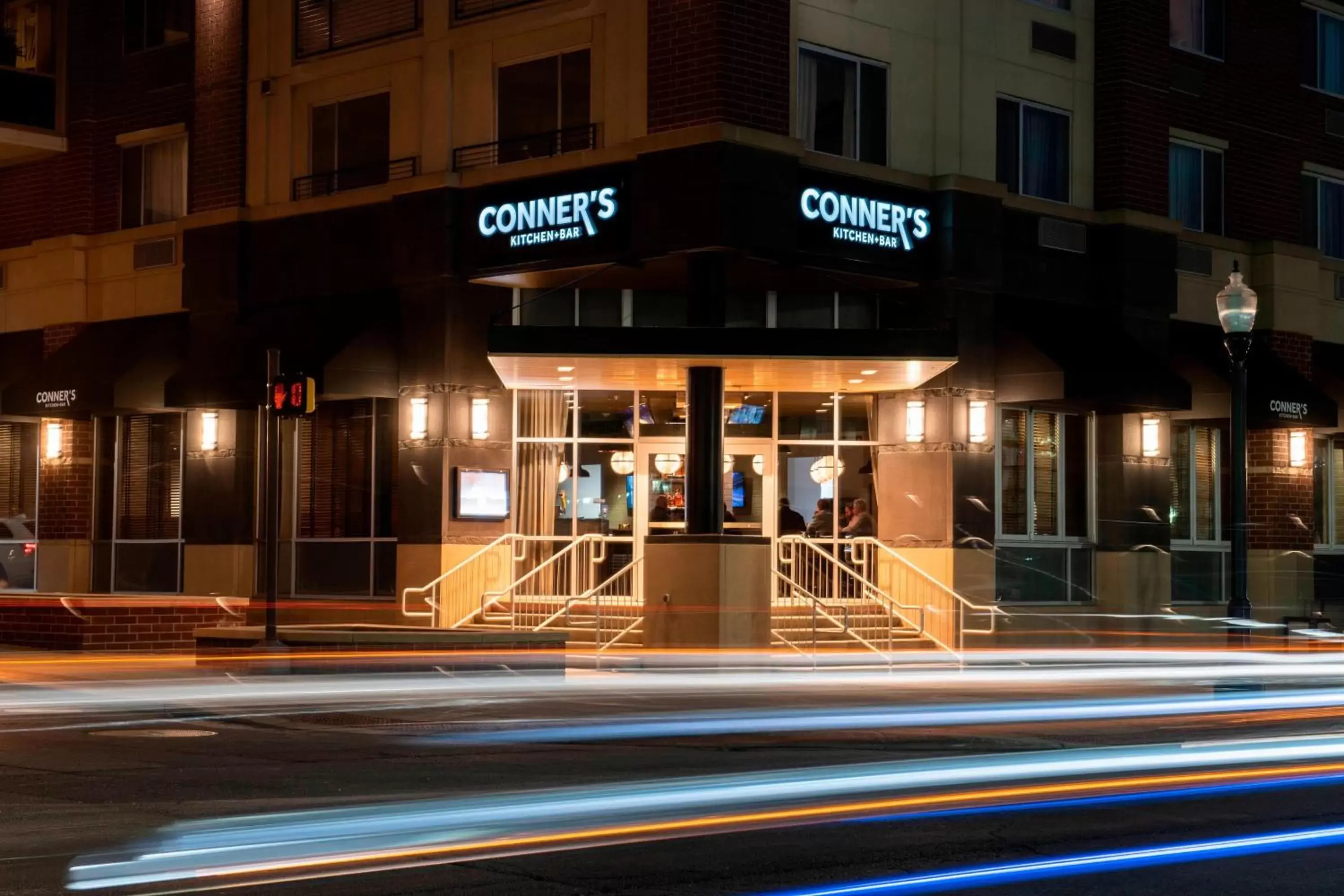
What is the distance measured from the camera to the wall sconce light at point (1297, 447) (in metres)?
29.2

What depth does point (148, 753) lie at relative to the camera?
1205 cm

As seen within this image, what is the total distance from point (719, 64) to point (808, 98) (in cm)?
195

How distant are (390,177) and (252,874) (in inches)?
699

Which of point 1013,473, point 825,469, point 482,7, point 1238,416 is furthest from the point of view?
point 1013,473

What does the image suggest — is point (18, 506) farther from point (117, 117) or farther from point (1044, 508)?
point (1044, 508)

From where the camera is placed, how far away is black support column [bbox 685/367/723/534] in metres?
21.6

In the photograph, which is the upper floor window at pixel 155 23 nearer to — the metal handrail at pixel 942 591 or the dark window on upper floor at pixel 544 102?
the dark window on upper floor at pixel 544 102

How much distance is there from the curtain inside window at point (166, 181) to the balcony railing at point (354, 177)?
2916 mm

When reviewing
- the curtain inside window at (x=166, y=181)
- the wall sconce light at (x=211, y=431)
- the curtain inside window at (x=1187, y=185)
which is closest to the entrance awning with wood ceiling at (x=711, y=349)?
the wall sconce light at (x=211, y=431)

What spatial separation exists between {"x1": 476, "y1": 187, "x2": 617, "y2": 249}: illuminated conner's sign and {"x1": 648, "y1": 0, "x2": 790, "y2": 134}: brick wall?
1.15 m

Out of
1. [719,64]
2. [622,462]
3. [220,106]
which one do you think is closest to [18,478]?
[220,106]

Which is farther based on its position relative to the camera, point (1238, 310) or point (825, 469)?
point (825, 469)

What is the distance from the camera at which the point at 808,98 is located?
22578mm

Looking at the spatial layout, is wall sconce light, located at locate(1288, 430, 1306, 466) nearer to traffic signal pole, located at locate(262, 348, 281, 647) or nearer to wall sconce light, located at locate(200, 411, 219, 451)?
wall sconce light, located at locate(200, 411, 219, 451)
